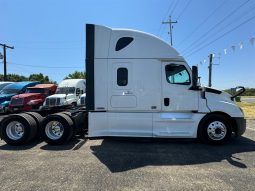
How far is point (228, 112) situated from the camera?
8289mm

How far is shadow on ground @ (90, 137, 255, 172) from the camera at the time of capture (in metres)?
6.34

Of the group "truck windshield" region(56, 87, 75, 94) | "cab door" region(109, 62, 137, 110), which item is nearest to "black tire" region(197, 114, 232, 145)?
"cab door" region(109, 62, 137, 110)

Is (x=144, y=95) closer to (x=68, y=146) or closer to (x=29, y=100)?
(x=68, y=146)

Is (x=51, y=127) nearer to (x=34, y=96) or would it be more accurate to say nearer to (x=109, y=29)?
(x=109, y=29)

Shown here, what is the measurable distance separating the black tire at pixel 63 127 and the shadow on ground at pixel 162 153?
974mm

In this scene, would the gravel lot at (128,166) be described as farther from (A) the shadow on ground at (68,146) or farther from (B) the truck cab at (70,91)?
(B) the truck cab at (70,91)

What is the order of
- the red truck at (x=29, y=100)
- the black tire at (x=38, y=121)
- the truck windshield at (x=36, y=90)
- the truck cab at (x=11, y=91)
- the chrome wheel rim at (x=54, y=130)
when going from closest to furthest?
1. the chrome wheel rim at (x=54, y=130)
2. the black tire at (x=38, y=121)
3. the red truck at (x=29, y=100)
4. the truck windshield at (x=36, y=90)
5. the truck cab at (x=11, y=91)

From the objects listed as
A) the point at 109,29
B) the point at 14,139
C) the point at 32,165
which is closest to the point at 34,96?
the point at 14,139

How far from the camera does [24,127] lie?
27.3 ft

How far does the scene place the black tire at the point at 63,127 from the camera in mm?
8266

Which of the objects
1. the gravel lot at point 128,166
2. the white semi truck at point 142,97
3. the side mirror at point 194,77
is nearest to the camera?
the gravel lot at point 128,166

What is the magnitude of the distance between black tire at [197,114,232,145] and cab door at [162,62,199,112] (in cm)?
54

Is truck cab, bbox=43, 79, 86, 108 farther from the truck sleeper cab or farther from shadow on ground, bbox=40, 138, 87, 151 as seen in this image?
the truck sleeper cab

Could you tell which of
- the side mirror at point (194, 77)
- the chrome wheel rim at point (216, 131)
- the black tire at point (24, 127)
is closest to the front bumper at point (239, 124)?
the chrome wheel rim at point (216, 131)
